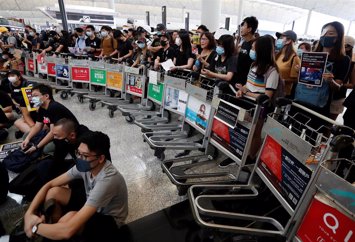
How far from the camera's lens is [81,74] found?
5387mm

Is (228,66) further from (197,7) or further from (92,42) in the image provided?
(197,7)

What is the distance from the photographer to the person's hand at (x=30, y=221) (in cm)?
159

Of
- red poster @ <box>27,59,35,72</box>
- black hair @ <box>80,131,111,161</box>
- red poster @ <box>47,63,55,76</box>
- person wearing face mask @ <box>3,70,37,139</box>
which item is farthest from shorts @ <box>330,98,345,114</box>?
red poster @ <box>27,59,35,72</box>

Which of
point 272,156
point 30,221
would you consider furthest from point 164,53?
point 30,221

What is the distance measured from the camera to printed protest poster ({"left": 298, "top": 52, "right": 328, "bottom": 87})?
191 cm

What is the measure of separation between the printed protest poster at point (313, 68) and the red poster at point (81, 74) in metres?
4.61

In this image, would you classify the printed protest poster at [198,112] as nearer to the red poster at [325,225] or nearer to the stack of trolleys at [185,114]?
the stack of trolleys at [185,114]

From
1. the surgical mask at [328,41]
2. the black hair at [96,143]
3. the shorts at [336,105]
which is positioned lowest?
the black hair at [96,143]

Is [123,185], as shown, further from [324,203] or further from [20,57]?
[20,57]

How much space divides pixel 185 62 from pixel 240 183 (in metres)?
2.28

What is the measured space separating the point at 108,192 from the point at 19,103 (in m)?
3.49

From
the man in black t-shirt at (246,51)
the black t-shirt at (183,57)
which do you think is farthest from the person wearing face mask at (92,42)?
the man in black t-shirt at (246,51)

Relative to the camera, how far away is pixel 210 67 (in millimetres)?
3066

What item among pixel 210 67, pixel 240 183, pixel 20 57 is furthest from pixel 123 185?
pixel 20 57
